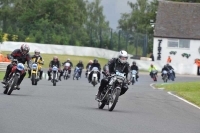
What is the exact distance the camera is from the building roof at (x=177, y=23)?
7738 centimetres

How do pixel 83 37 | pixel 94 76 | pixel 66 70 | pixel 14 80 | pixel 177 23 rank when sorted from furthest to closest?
pixel 83 37 → pixel 177 23 → pixel 66 70 → pixel 94 76 → pixel 14 80

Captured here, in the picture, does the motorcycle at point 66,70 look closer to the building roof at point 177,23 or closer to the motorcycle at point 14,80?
the motorcycle at point 14,80

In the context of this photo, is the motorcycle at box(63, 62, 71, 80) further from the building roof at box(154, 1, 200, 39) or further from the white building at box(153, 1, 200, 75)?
the building roof at box(154, 1, 200, 39)

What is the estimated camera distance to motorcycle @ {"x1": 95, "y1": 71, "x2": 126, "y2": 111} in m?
18.4

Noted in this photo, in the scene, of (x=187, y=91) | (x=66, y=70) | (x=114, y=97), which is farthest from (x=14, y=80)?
(x=66, y=70)

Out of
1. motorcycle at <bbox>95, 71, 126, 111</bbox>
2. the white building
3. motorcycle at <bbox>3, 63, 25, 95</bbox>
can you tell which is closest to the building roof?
the white building

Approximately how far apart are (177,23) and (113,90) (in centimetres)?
5983

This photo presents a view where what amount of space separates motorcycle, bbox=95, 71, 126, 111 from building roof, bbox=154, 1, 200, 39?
58164mm

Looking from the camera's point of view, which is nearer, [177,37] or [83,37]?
[177,37]

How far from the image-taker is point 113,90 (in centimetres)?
1873

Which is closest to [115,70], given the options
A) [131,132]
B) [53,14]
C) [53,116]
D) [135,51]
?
[53,116]

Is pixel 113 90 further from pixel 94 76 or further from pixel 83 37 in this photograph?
pixel 83 37

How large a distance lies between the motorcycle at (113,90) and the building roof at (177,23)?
5816cm

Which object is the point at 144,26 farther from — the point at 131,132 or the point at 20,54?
the point at 131,132
